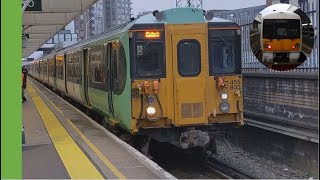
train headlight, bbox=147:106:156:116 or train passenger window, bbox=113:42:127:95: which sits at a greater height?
train passenger window, bbox=113:42:127:95

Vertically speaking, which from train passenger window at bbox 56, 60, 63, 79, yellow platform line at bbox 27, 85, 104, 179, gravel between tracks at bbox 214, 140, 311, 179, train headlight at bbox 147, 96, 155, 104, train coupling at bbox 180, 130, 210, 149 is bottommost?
gravel between tracks at bbox 214, 140, 311, 179

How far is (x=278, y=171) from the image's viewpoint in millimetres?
10969

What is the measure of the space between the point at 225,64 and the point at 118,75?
7.44ft

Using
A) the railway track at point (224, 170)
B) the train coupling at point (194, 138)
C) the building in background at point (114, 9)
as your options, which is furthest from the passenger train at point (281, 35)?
the building in background at point (114, 9)

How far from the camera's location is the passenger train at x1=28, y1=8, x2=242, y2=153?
10.1 metres

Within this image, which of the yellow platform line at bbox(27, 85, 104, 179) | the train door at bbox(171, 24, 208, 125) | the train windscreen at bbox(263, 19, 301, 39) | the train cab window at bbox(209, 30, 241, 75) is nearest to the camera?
the train windscreen at bbox(263, 19, 301, 39)

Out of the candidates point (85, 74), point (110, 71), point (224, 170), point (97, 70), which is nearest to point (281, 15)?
point (224, 170)

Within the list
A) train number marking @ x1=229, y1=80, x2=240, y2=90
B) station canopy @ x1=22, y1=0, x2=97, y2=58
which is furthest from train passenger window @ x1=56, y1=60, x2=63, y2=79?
train number marking @ x1=229, y1=80, x2=240, y2=90

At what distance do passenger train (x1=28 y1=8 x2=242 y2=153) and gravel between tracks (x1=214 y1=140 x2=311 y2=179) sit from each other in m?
1.21

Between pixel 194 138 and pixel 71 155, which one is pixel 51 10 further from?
pixel 71 155

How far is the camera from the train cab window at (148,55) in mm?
10195

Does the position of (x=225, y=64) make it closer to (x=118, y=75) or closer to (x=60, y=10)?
(x=118, y=75)

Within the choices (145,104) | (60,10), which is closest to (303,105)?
(145,104)

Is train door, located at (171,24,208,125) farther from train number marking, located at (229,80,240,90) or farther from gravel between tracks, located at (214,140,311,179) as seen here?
gravel between tracks, located at (214,140,311,179)
